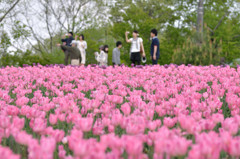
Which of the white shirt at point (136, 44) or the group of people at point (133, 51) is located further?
the white shirt at point (136, 44)

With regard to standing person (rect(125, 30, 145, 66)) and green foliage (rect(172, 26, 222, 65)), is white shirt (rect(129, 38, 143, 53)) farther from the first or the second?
green foliage (rect(172, 26, 222, 65))

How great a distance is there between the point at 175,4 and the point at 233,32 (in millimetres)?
7218

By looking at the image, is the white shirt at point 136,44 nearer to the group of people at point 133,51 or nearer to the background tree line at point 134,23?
the group of people at point 133,51

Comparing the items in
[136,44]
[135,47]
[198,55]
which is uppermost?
[136,44]

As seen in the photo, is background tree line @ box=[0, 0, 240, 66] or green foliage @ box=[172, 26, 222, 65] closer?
green foliage @ box=[172, 26, 222, 65]

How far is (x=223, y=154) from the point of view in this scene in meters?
1.91

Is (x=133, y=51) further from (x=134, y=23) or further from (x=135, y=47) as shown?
(x=134, y=23)

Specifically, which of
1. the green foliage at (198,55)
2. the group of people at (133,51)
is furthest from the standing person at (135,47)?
the green foliage at (198,55)

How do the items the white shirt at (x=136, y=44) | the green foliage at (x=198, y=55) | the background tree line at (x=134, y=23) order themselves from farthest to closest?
the background tree line at (x=134, y=23) → the green foliage at (x=198, y=55) → the white shirt at (x=136, y=44)

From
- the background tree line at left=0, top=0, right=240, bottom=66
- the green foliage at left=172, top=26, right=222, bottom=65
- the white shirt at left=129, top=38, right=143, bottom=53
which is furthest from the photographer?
the background tree line at left=0, top=0, right=240, bottom=66

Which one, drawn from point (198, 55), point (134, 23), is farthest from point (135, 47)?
point (134, 23)

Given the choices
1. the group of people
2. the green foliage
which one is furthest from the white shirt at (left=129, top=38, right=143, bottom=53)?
the green foliage

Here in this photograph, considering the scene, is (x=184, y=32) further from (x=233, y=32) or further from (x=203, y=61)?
(x=203, y=61)

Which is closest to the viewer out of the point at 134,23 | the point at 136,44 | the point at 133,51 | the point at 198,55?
the point at 136,44
